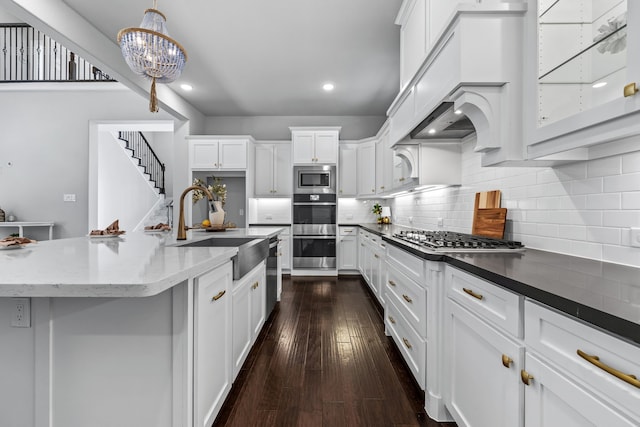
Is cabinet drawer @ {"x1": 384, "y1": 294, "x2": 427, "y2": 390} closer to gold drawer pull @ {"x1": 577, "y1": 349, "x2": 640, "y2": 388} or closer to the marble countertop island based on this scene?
gold drawer pull @ {"x1": 577, "y1": 349, "x2": 640, "y2": 388}

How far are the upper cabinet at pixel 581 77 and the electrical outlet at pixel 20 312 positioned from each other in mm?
2191

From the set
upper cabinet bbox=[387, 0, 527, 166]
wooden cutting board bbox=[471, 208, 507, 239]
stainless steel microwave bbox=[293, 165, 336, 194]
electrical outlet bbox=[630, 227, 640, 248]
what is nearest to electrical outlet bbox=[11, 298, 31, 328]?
upper cabinet bbox=[387, 0, 527, 166]

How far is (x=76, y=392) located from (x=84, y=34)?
350 cm

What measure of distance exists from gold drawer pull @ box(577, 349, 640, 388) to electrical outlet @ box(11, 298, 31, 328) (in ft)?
6.05

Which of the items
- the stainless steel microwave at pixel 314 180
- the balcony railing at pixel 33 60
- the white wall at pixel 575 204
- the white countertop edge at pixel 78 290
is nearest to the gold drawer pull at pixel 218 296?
the white countertop edge at pixel 78 290

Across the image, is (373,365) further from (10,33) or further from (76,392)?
(10,33)

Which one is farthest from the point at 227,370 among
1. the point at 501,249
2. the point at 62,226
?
the point at 62,226

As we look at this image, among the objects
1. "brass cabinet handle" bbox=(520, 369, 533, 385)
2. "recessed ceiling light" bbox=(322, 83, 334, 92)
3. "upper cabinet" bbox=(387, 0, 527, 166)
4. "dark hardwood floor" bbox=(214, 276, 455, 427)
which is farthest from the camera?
"recessed ceiling light" bbox=(322, 83, 334, 92)

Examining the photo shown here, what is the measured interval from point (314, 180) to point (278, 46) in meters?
2.29

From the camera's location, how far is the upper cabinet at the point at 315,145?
514 cm

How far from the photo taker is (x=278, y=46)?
3.37 meters

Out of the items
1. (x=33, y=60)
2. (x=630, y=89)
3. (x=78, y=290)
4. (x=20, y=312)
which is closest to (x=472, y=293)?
(x=630, y=89)

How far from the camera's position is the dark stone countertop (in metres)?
0.63

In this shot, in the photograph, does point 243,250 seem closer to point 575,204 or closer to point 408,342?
point 408,342
